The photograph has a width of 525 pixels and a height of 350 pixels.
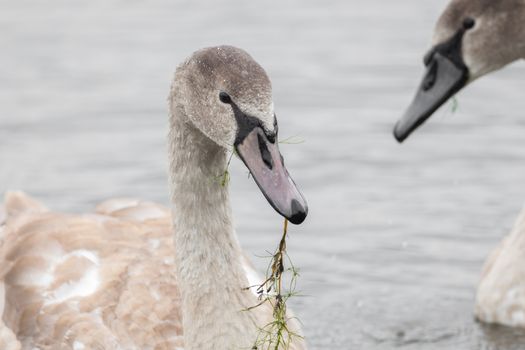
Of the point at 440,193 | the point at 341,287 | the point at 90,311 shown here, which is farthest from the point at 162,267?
the point at 440,193

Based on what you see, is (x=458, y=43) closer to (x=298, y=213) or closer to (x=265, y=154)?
(x=265, y=154)

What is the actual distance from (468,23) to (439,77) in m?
0.36

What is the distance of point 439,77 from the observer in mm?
8133

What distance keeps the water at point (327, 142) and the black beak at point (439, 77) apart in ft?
4.78

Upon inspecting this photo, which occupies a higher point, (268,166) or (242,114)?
(242,114)

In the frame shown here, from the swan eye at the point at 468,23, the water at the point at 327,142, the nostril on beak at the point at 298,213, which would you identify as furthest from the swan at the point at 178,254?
the swan eye at the point at 468,23

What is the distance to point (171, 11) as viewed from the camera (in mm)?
15438

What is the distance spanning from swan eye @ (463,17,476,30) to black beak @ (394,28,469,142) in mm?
31

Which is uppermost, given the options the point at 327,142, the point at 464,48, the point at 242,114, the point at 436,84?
the point at 242,114

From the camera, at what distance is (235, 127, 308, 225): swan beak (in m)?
5.62

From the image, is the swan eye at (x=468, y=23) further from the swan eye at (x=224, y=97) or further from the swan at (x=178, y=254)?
the swan eye at (x=224, y=97)

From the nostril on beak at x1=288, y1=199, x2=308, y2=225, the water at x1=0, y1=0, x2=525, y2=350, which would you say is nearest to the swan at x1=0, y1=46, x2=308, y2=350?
the nostril on beak at x1=288, y1=199, x2=308, y2=225

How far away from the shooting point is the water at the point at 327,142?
928 cm

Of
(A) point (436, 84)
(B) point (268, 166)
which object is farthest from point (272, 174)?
(A) point (436, 84)
